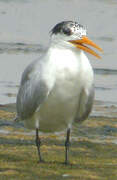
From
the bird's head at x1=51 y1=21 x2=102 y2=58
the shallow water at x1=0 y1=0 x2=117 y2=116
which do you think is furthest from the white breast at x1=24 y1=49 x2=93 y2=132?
the shallow water at x1=0 y1=0 x2=117 y2=116

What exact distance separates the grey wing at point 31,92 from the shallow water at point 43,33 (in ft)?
14.8

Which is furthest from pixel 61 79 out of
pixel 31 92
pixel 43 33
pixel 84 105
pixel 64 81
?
pixel 43 33

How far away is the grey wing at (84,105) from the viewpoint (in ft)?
30.9

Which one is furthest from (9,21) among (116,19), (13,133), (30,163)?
(30,163)

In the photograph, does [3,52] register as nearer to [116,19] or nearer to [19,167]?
[116,19]

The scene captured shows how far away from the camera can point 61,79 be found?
360 inches

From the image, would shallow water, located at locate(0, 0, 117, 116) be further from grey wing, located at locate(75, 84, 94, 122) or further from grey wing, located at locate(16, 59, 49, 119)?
grey wing, located at locate(75, 84, 94, 122)

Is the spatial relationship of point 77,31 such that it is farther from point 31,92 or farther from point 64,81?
point 31,92

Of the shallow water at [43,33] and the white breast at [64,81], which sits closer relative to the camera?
the white breast at [64,81]

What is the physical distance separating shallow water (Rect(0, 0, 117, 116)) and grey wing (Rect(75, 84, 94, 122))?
15.2 feet

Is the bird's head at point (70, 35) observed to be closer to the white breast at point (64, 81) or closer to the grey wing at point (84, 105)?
the white breast at point (64, 81)

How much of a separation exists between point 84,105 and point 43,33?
13069 millimetres

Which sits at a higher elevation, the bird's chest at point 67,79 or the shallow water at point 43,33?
the bird's chest at point 67,79

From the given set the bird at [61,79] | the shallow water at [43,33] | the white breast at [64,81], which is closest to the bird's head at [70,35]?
the bird at [61,79]
